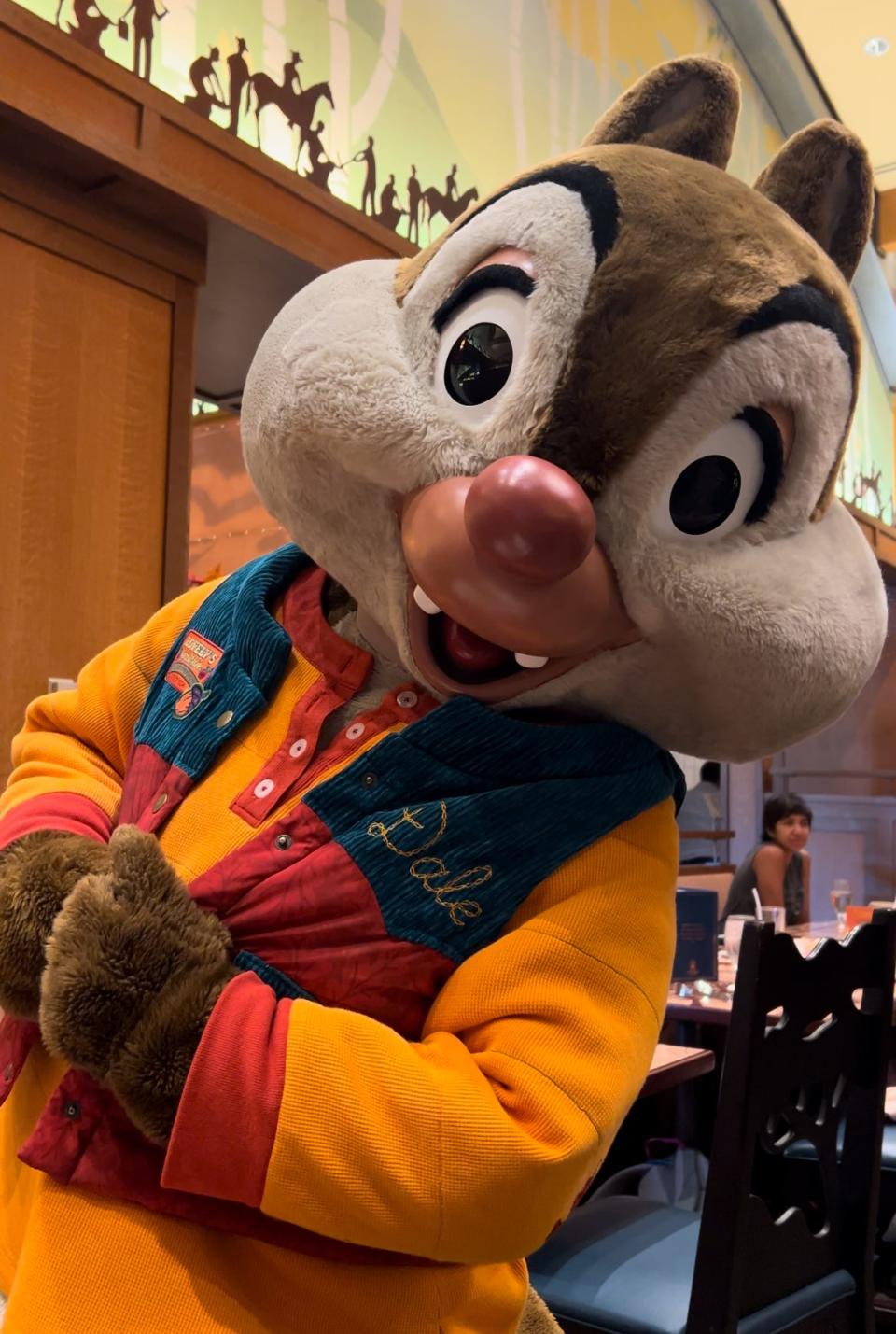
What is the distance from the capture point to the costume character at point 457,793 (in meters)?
0.70

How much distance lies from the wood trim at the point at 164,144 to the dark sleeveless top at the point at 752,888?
2.53 meters

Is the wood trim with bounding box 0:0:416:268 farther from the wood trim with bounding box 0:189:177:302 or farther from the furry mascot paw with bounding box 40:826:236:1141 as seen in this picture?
the furry mascot paw with bounding box 40:826:236:1141

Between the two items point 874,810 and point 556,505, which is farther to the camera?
point 874,810

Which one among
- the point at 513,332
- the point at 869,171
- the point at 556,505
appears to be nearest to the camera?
the point at 556,505

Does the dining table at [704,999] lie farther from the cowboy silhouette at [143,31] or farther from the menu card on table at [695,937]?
the cowboy silhouette at [143,31]

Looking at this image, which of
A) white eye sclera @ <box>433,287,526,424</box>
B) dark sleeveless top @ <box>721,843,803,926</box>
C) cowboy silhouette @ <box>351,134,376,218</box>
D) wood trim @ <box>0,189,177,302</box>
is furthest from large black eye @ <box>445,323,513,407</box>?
dark sleeveless top @ <box>721,843,803,926</box>

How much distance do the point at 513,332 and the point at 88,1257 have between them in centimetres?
68

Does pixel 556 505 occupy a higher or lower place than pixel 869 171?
lower

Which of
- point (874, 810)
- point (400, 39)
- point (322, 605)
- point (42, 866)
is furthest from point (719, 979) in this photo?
point (874, 810)

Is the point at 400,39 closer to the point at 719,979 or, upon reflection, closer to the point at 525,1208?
the point at 719,979

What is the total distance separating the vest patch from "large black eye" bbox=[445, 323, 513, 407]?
1.03 ft

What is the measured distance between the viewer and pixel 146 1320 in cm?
73

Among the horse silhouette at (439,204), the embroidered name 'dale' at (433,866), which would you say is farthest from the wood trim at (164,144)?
the embroidered name 'dale' at (433,866)

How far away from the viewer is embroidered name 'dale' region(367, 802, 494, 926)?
79 cm
